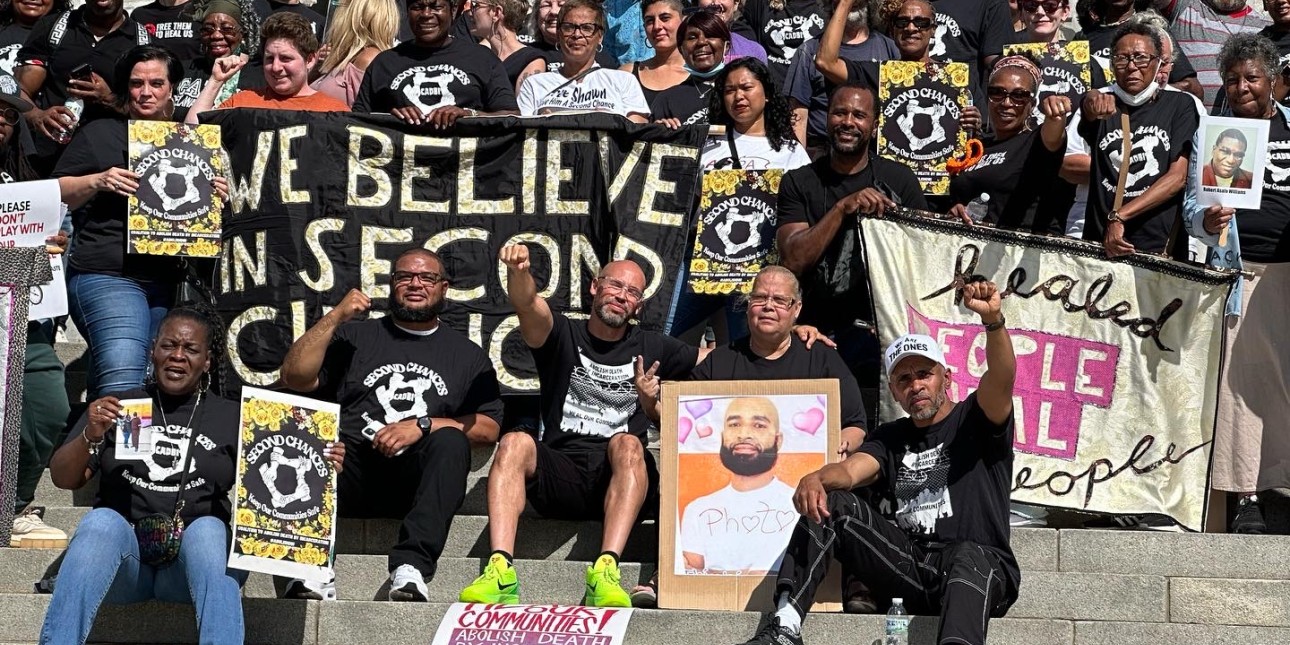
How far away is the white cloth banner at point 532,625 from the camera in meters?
7.66

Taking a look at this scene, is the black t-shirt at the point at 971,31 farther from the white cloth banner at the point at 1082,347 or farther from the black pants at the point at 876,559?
the black pants at the point at 876,559

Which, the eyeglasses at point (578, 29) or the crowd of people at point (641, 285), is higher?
the eyeglasses at point (578, 29)

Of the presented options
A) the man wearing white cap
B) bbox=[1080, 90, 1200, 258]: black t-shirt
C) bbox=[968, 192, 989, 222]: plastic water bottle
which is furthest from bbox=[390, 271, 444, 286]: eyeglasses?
bbox=[1080, 90, 1200, 258]: black t-shirt

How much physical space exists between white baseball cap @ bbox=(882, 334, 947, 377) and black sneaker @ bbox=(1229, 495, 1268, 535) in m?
2.06

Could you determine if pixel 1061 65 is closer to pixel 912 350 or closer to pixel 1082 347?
pixel 1082 347

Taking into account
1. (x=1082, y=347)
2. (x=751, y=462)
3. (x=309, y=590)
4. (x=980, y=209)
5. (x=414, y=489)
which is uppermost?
(x=980, y=209)

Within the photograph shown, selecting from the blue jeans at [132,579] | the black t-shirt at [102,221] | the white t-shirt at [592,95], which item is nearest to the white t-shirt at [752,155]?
the white t-shirt at [592,95]

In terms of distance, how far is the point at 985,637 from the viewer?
739 cm

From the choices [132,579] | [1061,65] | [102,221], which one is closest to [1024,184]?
[1061,65]

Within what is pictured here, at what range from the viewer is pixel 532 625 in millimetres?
7723

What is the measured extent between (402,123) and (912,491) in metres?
3.64

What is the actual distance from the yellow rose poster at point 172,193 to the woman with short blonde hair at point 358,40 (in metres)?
1.35

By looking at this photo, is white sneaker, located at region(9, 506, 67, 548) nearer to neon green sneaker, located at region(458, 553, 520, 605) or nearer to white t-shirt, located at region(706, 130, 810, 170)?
neon green sneaker, located at region(458, 553, 520, 605)

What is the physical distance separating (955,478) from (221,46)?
17.9 feet
